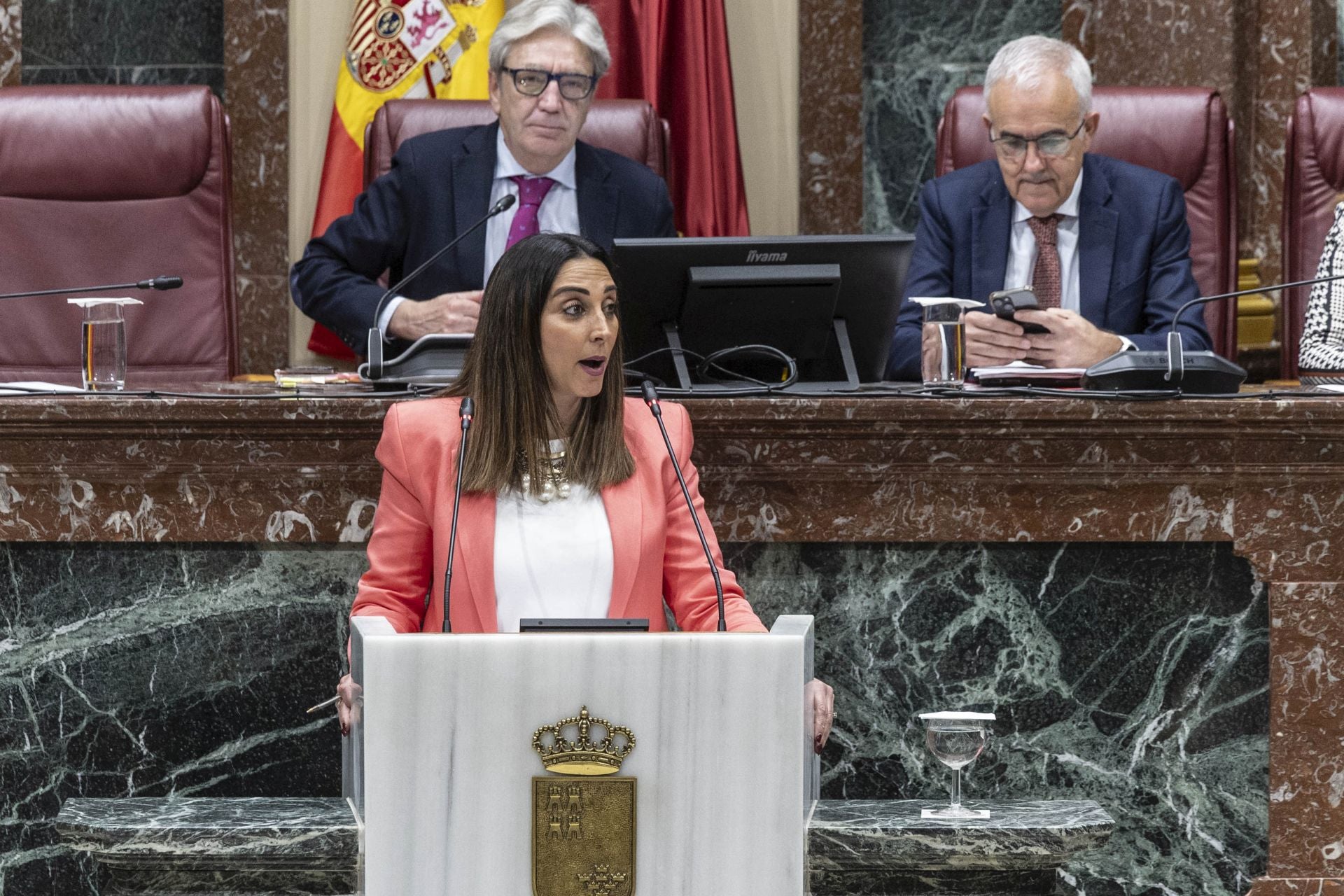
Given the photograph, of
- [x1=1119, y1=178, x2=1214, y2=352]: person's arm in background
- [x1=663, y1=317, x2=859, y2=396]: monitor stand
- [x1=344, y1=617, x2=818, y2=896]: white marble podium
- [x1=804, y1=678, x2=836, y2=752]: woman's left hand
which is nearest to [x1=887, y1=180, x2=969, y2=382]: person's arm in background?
[x1=1119, y1=178, x2=1214, y2=352]: person's arm in background

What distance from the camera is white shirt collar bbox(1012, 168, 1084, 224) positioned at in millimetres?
2902

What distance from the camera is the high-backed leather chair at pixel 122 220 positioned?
3.18 metres

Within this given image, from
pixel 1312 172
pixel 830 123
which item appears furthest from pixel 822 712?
pixel 830 123

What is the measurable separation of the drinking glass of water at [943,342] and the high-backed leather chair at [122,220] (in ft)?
4.97

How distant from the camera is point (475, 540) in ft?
5.69

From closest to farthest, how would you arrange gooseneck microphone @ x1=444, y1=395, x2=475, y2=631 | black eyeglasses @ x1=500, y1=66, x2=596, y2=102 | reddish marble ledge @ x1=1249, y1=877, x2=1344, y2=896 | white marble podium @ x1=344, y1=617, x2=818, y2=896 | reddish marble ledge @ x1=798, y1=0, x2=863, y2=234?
white marble podium @ x1=344, y1=617, x2=818, y2=896 < gooseneck microphone @ x1=444, y1=395, x2=475, y2=631 < reddish marble ledge @ x1=1249, y1=877, x2=1344, y2=896 < black eyeglasses @ x1=500, y1=66, x2=596, y2=102 < reddish marble ledge @ x1=798, y1=0, x2=863, y2=234

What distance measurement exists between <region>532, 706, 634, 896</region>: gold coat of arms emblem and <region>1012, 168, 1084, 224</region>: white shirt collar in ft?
6.22

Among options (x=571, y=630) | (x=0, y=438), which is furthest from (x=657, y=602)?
(x=0, y=438)

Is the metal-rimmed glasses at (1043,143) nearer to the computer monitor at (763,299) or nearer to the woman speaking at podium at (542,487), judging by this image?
the computer monitor at (763,299)

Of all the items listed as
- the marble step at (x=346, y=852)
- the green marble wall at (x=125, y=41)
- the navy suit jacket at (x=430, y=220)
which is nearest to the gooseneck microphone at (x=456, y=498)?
the marble step at (x=346, y=852)

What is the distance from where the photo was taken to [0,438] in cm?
200

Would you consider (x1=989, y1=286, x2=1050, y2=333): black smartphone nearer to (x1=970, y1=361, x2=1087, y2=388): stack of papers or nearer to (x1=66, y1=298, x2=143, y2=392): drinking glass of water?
(x1=970, y1=361, x2=1087, y2=388): stack of papers

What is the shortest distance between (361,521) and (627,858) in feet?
2.84

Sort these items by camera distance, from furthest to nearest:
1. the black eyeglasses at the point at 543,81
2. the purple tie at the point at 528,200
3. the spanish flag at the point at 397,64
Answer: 1. the spanish flag at the point at 397,64
2. the purple tie at the point at 528,200
3. the black eyeglasses at the point at 543,81
